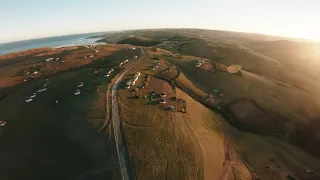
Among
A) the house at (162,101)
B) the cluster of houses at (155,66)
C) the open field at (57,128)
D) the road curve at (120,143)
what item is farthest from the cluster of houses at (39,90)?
the house at (162,101)

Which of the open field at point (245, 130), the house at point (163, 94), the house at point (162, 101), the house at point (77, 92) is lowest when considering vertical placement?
the open field at point (245, 130)

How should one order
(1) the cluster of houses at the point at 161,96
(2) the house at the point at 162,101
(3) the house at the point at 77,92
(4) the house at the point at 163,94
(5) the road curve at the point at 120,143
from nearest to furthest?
(5) the road curve at the point at 120,143, (2) the house at the point at 162,101, (1) the cluster of houses at the point at 161,96, (4) the house at the point at 163,94, (3) the house at the point at 77,92

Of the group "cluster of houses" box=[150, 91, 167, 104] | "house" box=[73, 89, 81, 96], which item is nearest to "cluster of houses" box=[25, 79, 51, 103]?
"house" box=[73, 89, 81, 96]

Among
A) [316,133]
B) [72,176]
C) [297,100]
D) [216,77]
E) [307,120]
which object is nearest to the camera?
[72,176]

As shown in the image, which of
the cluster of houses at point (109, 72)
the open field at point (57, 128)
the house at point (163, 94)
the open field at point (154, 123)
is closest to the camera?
the open field at point (57, 128)

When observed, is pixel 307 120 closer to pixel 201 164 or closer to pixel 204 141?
pixel 204 141

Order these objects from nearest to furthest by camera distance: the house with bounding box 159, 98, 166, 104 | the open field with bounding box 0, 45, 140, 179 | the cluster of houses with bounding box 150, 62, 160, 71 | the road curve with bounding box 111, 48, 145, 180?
the road curve with bounding box 111, 48, 145, 180
the open field with bounding box 0, 45, 140, 179
the house with bounding box 159, 98, 166, 104
the cluster of houses with bounding box 150, 62, 160, 71

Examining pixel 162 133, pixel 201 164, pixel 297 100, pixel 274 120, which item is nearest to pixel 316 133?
pixel 274 120

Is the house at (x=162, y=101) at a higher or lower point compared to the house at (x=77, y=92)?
lower

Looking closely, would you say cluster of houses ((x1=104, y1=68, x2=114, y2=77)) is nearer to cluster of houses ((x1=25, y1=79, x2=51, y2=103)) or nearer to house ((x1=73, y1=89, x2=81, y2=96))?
house ((x1=73, y1=89, x2=81, y2=96))

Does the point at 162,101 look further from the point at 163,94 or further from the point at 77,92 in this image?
the point at 77,92

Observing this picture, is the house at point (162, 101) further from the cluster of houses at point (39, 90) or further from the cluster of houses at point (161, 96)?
the cluster of houses at point (39, 90)
